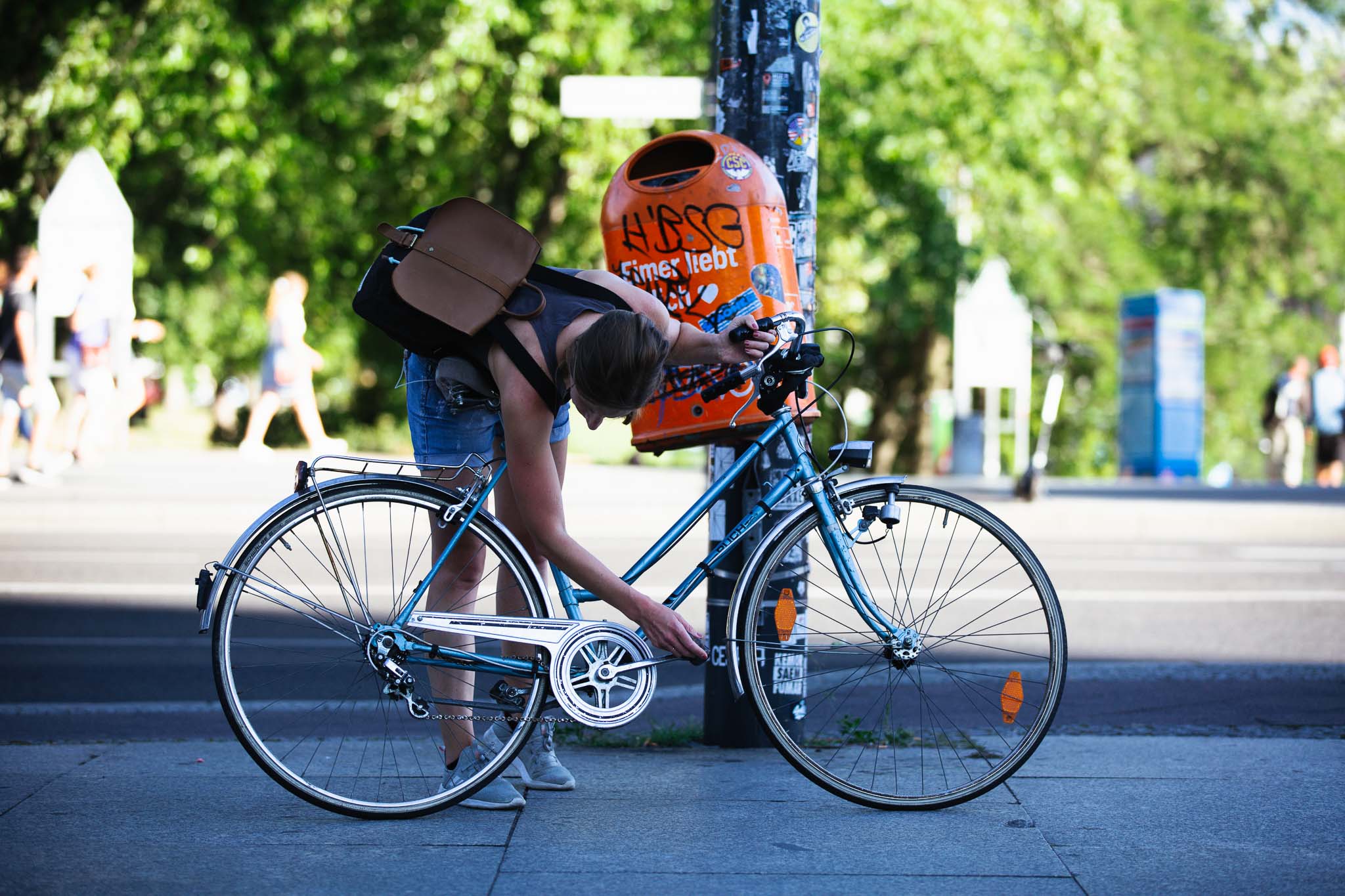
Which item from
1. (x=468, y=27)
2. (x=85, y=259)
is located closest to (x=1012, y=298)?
(x=468, y=27)

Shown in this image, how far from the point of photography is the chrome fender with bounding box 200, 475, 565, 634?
3748 mm

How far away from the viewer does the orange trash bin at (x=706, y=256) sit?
14.2 ft

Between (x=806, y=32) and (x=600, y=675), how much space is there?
6.92 ft

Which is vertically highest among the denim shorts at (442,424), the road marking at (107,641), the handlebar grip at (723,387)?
the handlebar grip at (723,387)

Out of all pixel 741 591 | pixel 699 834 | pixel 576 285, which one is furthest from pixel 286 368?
pixel 699 834

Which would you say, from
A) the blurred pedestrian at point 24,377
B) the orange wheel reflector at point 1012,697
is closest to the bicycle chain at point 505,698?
the orange wheel reflector at point 1012,697

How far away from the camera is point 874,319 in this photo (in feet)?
84.4

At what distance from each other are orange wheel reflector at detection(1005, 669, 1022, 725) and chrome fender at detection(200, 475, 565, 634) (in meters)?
0.66

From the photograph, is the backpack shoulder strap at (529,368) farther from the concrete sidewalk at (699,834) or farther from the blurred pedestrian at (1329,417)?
the blurred pedestrian at (1329,417)

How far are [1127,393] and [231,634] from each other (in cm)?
1828

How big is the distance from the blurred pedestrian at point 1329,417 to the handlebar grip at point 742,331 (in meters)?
16.1

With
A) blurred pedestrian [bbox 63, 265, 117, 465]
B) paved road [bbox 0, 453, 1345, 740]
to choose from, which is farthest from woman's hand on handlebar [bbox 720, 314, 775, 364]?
blurred pedestrian [bbox 63, 265, 117, 465]

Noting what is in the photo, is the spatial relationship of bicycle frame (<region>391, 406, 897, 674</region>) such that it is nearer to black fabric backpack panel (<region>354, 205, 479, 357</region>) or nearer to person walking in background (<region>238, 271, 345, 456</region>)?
black fabric backpack panel (<region>354, 205, 479, 357</region>)

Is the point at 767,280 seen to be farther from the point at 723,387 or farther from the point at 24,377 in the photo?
the point at 24,377
